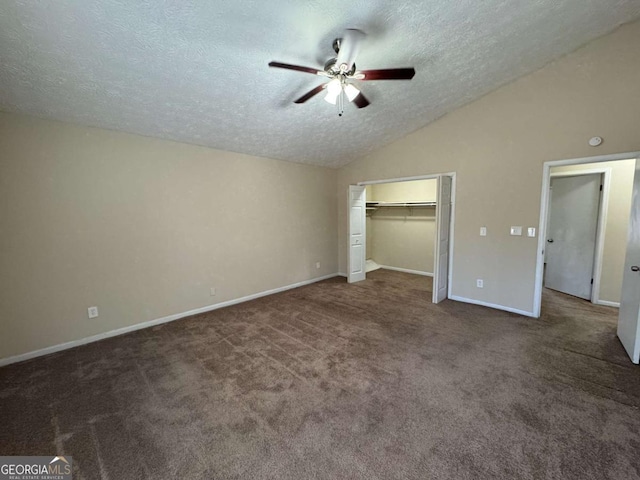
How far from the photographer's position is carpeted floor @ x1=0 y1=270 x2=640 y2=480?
1560mm

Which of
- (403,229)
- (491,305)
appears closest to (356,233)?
(403,229)

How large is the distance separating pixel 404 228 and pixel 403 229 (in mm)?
35

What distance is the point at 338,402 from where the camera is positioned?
204cm

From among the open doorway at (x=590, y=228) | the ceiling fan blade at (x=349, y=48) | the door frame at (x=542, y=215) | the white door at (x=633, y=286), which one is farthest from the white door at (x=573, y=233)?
the ceiling fan blade at (x=349, y=48)

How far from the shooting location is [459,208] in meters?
4.12

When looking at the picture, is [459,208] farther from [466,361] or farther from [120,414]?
[120,414]

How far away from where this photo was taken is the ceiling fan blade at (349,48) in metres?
2.07

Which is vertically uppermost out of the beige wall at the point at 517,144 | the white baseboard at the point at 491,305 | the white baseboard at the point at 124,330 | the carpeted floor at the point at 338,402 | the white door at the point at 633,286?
the beige wall at the point at 517,144

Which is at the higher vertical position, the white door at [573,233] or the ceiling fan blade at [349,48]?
the ceiling fan blade at [349,48]

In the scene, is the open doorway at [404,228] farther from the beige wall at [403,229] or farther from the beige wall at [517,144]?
the beige wall at [517,144]

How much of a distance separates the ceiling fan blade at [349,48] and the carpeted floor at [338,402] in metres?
2.71

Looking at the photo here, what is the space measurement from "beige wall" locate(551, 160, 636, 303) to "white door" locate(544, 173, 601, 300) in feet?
0.46

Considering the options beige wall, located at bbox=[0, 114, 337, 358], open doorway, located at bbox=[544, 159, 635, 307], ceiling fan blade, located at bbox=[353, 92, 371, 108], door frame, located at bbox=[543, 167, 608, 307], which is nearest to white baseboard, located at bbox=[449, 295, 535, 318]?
open doorway, located at bbox=[544, 159, 635, 307]

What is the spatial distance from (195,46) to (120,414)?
2941mm
